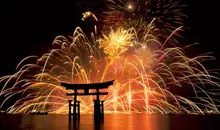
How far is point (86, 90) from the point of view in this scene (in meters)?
19.3

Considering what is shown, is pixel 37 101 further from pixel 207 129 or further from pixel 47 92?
pixel 207 129

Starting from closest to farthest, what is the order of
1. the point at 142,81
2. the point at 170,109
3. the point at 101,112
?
1. the point at 101,112
2. the point at 142,81
3. the point at 170,109

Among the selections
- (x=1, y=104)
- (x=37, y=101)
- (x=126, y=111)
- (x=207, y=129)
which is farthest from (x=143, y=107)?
(x=207, y=129)

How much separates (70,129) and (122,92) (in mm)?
14528

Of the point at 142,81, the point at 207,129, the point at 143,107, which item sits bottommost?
the point at 207,129

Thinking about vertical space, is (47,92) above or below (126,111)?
above

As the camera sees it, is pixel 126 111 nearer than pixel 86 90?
No

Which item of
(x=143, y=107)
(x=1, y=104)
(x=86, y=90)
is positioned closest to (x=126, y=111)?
(x=143, y=107)

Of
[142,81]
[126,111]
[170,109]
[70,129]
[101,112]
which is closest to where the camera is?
[70,129]

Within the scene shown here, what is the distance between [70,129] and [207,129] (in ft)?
16.4

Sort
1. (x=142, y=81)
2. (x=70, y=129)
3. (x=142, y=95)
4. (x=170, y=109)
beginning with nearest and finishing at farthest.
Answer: (x=70, y=129) → (x=142, y=81) → (x=142, y=95) → (x=170, y=109)

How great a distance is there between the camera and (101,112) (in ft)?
61.0

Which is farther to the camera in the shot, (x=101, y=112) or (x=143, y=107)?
(x=143, y=107)

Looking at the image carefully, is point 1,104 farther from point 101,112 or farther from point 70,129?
point 70,129
